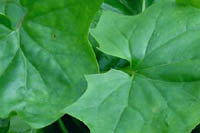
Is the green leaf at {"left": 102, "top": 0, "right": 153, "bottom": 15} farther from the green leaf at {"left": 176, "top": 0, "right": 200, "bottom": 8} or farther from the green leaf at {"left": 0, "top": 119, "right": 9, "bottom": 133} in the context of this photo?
the green leaf at {"left": 0, "top": 119, "right": 9, "bottom": 133}

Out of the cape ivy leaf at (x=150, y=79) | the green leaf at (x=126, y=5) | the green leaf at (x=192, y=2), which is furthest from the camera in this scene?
the green leaf at (x=126, y=5)

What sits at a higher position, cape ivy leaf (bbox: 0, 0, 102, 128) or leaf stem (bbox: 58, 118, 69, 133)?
cape ivy leaf (bbox: 0, 0, 102, 128)

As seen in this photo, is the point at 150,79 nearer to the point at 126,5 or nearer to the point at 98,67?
the point at 98,67

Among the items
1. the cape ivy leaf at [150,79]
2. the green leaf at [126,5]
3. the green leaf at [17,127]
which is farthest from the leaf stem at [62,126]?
the green leaf at [126,5]

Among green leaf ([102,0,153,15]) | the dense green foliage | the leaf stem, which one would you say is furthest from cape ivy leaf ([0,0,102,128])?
green leaf ([102,0,153,15])

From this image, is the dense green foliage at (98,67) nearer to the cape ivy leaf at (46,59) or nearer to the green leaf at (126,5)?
the cape ivy leaf at (46,59)

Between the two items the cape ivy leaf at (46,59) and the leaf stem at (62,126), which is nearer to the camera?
the cape ivy leaf at (46,59)

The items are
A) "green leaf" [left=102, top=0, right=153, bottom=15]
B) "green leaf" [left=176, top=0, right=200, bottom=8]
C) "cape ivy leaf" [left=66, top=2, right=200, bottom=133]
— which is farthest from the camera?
"green leaf" [left=102, top=0, right=153, bottom=15]

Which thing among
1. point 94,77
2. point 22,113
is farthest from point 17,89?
point 94,77
